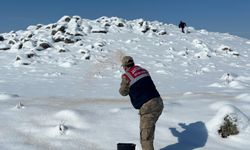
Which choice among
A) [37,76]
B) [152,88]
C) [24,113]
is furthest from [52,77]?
[152,88]

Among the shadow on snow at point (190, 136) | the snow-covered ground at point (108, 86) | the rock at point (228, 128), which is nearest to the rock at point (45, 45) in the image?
the snow-covered ground at point (108, 86)

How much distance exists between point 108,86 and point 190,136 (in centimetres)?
1045

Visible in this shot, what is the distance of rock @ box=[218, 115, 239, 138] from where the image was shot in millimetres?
8672

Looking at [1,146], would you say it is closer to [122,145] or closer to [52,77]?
[122,145]

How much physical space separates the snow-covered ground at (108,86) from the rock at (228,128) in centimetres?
10

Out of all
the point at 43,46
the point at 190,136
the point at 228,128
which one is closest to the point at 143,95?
the point at 190,136

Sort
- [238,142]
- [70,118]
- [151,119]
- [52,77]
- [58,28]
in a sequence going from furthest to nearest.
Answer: [58,28]
[52,77]
[70,118]
[238,142]
[151,119]

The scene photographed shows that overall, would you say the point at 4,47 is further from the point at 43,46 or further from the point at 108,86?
the point at 108,86

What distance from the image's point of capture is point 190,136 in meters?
8.73

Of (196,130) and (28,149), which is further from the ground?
(196,130)

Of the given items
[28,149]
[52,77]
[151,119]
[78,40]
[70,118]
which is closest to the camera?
[151,119]

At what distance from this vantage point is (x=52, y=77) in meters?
22.4

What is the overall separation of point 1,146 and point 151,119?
2.87m

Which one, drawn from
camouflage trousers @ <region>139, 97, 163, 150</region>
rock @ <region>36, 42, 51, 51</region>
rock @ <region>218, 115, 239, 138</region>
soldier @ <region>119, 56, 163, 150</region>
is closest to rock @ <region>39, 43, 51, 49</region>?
rock @ <region>36, 42, 51, 51</region>
